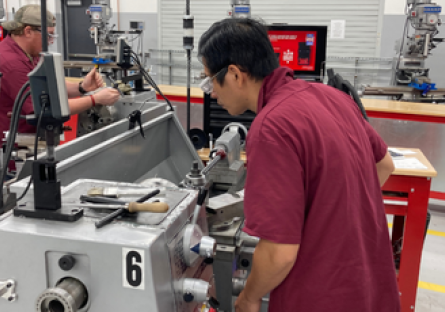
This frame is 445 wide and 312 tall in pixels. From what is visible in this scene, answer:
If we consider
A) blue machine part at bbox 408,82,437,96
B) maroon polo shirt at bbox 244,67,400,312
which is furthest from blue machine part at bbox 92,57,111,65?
maroon polo shirt at bbox 244,67,400,312

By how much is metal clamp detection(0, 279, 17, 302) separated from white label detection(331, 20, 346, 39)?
5997mm

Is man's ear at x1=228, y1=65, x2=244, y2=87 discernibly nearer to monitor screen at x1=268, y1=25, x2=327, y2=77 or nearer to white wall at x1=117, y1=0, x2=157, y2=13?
monitor screen at x1=268, y1=25, x2=327, y2=77

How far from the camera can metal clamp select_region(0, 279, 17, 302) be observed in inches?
28.2

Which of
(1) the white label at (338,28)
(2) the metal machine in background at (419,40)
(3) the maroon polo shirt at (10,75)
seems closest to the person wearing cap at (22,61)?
(3) the maroon polo shirt at (10,75)

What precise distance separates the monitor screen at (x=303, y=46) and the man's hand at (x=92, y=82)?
1.63 m

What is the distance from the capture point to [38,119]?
718 mm

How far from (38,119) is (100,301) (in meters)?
0.32

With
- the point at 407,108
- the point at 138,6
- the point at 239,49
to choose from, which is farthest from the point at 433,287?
the point at 138,6

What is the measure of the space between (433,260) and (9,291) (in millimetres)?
2919

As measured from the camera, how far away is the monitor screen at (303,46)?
3.23 meters

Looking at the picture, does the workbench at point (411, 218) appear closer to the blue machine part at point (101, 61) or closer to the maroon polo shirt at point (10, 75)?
the maroon polo shirt at point (10, 75)

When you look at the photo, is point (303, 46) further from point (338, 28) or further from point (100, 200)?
point (338, 28)

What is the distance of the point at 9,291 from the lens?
28.4 inches

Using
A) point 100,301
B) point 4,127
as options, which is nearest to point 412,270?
point 100,301
